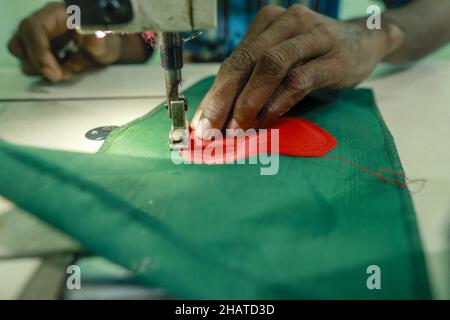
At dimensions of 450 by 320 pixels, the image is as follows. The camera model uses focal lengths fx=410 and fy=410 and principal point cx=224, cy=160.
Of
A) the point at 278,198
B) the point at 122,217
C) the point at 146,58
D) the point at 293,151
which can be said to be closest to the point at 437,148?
the point at 293,151

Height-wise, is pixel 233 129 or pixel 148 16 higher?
pixel 148 16

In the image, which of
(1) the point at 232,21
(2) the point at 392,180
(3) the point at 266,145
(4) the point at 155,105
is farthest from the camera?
(1) the point at 232,21

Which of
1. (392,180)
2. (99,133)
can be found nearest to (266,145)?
(392,180)

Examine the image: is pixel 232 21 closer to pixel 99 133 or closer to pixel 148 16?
pixel 99 133

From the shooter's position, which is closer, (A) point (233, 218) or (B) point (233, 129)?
(A) point (233, 218)

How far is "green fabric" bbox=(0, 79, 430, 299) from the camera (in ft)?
1.79

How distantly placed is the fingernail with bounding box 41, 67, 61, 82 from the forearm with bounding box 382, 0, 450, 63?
1.13 meters

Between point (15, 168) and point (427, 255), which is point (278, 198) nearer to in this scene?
point (427, 255)

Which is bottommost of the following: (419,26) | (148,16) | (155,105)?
(155,105)

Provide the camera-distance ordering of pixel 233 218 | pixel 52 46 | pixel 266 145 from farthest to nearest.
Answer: pixel 52 46 < pixel 266 145 < pixel 233 218

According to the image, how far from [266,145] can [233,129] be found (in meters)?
0.11

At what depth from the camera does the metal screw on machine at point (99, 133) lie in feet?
3.22

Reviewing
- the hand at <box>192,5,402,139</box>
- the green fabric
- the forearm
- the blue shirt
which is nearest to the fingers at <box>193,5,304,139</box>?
the hand at <box>192,5,402,139</box>

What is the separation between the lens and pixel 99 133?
1.00 m
